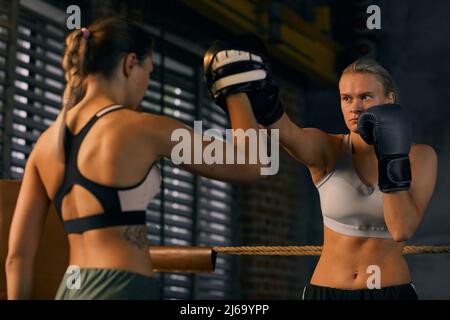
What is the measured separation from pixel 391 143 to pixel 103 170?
87 cm

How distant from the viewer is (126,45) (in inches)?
66.0

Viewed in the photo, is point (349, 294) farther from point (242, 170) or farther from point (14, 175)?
point (14, 175)

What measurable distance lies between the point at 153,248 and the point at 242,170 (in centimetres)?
123

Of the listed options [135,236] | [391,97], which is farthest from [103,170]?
[391,97]

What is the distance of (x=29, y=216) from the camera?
1.71 metres

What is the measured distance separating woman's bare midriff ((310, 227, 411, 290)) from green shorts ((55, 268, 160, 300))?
84 centimetres

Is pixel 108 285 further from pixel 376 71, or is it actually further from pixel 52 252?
pixel 376 71

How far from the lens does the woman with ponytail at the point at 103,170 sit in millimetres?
1600

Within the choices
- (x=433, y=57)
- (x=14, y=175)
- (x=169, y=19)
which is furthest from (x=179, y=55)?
(x=433, y=57)

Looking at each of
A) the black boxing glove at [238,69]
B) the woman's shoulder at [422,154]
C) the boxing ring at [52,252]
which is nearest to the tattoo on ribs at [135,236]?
the black boxing glove at [238,69]

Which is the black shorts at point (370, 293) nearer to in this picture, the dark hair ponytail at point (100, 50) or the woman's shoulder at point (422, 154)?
the woman's shoulder at point (422, 154)

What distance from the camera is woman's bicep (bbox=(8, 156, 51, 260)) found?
67.0 inches

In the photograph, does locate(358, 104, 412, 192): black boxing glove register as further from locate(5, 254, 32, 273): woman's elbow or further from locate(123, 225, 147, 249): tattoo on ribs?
locate(5, 254, 32, 273): woman's elbow

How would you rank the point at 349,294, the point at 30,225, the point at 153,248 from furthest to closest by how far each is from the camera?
1. the point at 153,248
2. the point at 349,294
3. the point at 30,225
